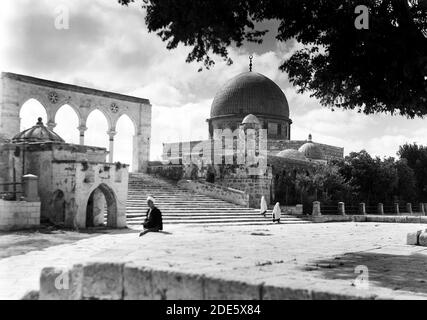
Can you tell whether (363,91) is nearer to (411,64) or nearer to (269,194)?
(411,64)

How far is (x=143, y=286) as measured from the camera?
5.07m

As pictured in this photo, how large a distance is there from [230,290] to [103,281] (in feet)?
5.46

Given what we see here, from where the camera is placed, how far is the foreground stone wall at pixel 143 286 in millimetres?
4328

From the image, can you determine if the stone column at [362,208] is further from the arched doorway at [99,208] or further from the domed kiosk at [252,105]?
the arched doorway at [99,208]

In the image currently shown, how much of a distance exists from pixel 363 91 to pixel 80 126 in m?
22.1

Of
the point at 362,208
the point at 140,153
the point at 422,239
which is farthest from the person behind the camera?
the point at 140,153

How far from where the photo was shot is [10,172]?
16094 millimetres

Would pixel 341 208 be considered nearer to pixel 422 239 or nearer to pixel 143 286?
pixel 422 239

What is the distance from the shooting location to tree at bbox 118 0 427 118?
7660 millimetres

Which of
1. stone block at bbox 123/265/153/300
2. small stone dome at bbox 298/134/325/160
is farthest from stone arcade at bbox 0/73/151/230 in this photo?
small stone dome at bbox 298/134/325/160

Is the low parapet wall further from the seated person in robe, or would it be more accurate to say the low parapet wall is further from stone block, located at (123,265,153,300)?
stone block, located at (123,265,153,300)

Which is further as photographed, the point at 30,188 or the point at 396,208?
the point at 396,208

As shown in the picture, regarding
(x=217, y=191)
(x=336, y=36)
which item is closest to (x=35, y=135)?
(x=217, y=191)

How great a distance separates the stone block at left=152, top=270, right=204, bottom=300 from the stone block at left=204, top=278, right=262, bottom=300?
9cm
